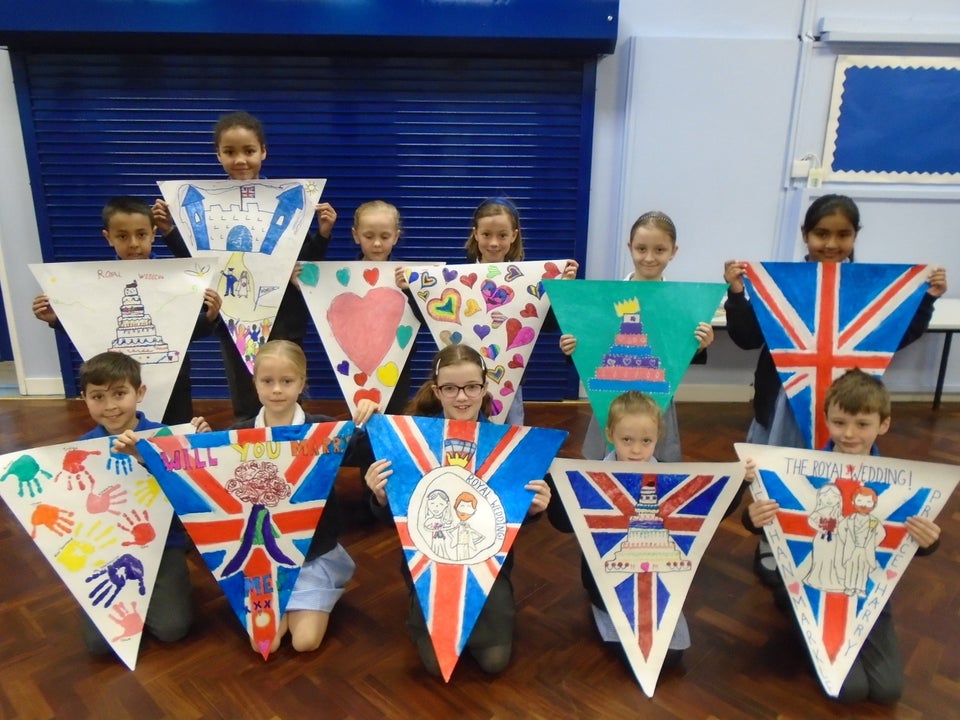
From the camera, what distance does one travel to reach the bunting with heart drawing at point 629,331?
254cm

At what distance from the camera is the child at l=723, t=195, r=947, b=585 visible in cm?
249

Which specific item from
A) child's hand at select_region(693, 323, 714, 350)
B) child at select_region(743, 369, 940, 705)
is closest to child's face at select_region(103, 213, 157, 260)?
child's hand at select_region(693, 323, 714, 350)

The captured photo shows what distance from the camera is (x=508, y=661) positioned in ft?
7.00

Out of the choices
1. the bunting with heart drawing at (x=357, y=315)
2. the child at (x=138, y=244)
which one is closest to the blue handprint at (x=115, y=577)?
the child at (x=138, y=244)

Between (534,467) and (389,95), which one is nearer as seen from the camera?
(534,467)

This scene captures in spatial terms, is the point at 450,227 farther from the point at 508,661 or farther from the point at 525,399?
the point at 508,661

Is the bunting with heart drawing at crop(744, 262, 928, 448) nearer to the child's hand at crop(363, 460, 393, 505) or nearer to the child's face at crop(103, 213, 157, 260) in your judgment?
the child's hand at crop(363, 460, 393, 505)

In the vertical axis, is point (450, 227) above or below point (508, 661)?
above

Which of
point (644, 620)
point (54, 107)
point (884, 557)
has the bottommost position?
point (644, 620)

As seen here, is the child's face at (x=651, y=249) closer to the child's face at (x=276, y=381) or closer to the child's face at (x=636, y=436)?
the child's face at (x=636, y=436)

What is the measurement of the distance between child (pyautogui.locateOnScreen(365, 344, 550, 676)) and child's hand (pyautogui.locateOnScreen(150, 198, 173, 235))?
4.79 ft

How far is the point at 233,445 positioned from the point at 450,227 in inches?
109

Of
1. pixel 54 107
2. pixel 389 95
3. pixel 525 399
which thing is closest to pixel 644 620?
pixel 525 399

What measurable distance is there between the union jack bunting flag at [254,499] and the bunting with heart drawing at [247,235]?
2.67ft
